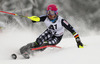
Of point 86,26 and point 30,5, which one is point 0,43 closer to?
point 30,5

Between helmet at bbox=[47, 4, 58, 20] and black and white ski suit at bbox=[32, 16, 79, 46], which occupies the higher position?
helmet at bbox=[47, 4, 58, 20]

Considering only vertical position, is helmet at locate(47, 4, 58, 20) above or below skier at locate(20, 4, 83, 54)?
above

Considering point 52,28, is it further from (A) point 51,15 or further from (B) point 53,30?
(A) point 51,15

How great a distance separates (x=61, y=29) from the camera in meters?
3.29

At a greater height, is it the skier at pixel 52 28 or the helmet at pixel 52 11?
the helmet at pixel 52 11

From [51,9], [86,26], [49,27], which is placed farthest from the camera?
[86,26]

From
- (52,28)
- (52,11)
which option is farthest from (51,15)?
(52,28)

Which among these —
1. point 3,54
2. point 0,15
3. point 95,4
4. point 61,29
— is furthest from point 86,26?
point 3,54

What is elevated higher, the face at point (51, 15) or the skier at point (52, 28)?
the face at point (51, 15)

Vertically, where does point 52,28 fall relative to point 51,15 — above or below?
below

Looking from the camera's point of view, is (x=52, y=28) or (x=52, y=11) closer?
(x=52, y=11)

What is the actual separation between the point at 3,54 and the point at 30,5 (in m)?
5.42

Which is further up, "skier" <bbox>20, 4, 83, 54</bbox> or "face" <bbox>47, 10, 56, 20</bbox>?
"face" <bbox>47, 10, 56, 20</bbox>

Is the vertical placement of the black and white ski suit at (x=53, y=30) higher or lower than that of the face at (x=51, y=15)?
lower
